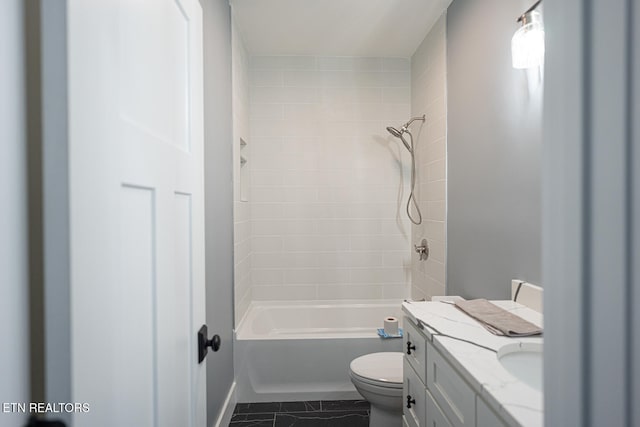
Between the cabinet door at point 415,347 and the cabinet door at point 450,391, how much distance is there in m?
0.05

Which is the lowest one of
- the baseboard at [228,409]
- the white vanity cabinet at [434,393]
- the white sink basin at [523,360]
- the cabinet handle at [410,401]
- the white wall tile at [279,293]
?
the baseboard at [228,409]

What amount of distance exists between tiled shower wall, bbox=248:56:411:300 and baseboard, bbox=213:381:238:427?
0.89m

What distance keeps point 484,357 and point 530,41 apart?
119 cm

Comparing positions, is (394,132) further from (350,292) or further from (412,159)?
(350,292)

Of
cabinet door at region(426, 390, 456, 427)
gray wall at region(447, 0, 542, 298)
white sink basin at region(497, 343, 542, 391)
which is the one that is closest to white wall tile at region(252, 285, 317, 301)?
gray wall at region(447, 0, 542, 298)

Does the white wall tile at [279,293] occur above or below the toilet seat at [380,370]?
above

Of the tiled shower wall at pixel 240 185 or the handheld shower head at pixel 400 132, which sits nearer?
the tiled shower wall at pixel 240 185

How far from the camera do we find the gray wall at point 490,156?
1452 millimetres

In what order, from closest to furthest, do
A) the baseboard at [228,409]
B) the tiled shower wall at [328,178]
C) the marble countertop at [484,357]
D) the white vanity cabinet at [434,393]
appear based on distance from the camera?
the marble countertop at [484,357], the white vanity cabinet at [434,393], the baseboard at [228,409], the tiled shower wall at [328,178]

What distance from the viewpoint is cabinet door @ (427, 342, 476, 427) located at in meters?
0.94

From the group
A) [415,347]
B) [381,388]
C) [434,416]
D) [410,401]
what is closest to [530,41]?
[415,347]

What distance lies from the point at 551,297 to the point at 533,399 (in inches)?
22.3

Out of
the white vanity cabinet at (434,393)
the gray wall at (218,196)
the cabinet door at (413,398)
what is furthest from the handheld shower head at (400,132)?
the cabinet door at (413,398)

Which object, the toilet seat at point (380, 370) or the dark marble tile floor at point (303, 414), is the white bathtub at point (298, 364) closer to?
the dark marble tile floor at point (303, 414)
